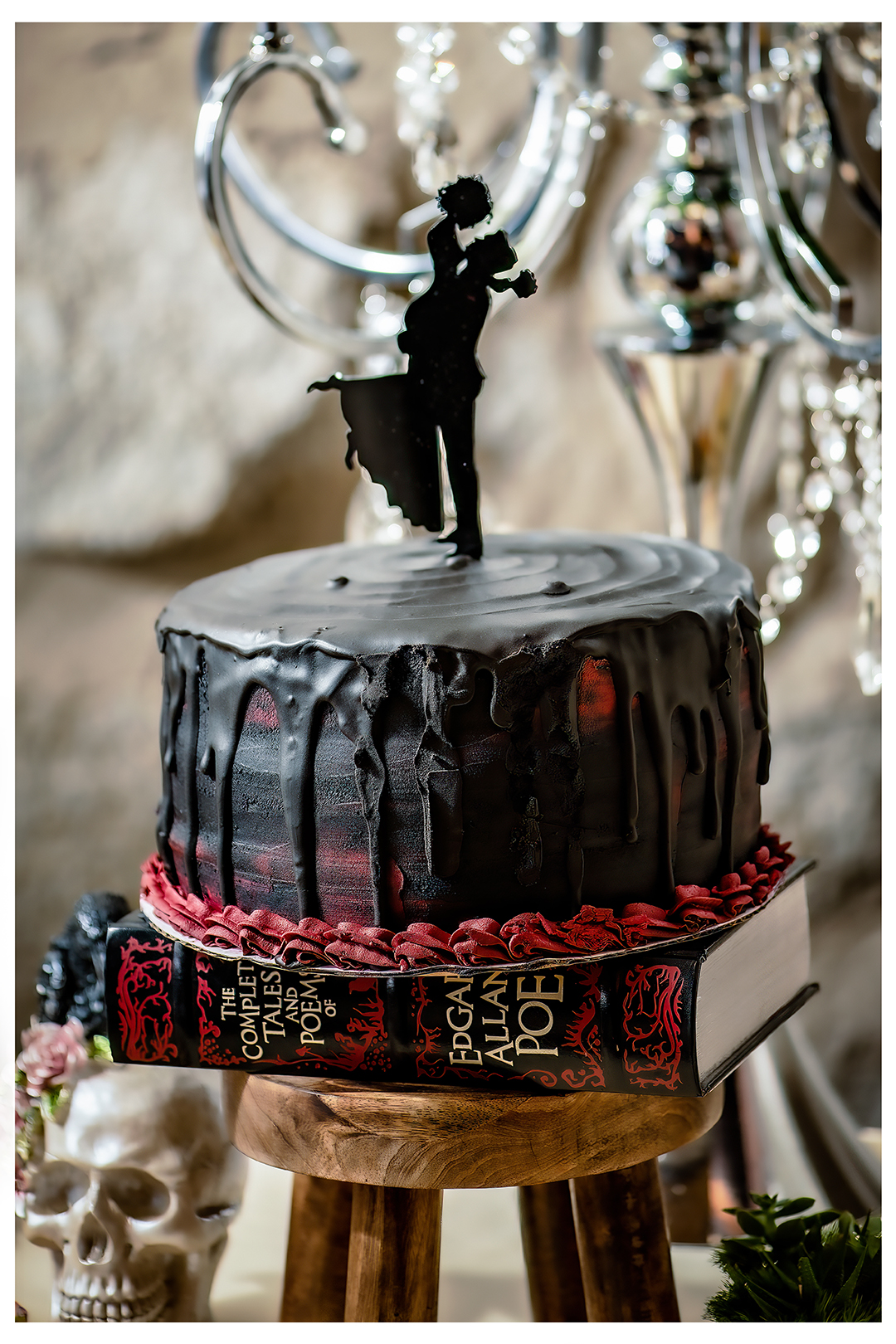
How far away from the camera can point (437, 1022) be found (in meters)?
0.88

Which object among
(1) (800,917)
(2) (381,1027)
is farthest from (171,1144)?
(1) (800,917)

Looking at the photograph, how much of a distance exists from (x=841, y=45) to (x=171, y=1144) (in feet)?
4.40

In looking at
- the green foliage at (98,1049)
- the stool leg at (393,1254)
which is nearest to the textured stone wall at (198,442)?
the green foliage at (98,1049)

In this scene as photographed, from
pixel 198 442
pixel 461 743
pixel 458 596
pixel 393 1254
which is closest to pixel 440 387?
pixel 458 596

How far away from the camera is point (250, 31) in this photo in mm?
1915

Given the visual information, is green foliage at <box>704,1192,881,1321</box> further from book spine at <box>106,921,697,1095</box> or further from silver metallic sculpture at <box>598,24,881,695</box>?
silver metallic sculpture at <box>598,24,881,695</box>

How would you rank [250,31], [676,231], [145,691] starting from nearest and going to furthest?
[676,231], [250,31], [145,691]

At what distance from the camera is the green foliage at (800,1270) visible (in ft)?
3.49

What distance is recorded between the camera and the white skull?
1135mm

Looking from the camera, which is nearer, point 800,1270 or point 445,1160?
point 445,1160

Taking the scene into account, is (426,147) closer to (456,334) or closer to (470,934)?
(456,334)

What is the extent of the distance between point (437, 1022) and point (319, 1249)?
0.37 meters

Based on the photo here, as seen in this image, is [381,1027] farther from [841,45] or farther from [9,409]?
[841,45]

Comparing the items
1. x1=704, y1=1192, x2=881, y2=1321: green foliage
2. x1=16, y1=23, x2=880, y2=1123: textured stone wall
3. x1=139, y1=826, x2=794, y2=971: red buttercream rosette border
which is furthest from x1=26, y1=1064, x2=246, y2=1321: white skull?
x1=16, y1=23, x2=880, y2=1123: textured stone wall
